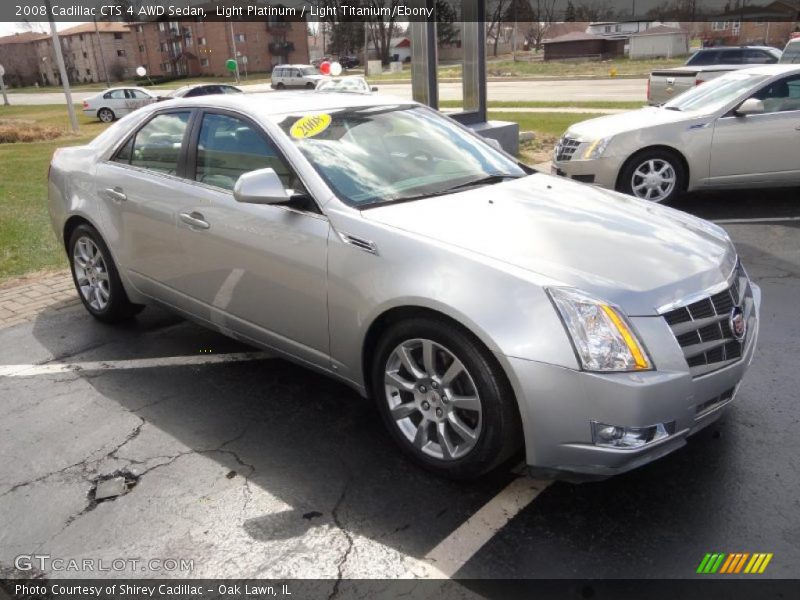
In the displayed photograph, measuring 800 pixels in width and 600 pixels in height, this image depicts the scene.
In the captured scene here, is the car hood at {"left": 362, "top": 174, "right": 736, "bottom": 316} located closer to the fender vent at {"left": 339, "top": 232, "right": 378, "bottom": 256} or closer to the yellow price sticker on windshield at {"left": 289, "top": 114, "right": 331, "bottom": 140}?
the fender vent at {"left": 339, "top": 232, "right": 378, "bottom": 256}

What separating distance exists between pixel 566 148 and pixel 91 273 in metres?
5.73

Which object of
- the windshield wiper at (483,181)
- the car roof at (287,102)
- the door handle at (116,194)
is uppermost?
the car roof at (287,102)

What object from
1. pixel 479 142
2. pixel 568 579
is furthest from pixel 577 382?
pixel 479 142

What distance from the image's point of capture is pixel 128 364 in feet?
14.8

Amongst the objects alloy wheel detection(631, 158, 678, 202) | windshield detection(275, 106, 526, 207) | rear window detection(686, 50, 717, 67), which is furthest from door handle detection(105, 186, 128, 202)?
rear window detection(686, 50, 717, 67)

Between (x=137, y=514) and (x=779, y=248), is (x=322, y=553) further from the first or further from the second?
(x=779, y=248)

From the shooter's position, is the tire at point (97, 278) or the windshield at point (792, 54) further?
the windshield at point (792, 54)

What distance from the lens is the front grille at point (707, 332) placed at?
268cm

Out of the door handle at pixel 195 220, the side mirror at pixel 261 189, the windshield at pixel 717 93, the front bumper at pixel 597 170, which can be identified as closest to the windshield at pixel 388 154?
the side mirror at pixel 261 189

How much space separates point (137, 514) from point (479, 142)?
2929 millimetres

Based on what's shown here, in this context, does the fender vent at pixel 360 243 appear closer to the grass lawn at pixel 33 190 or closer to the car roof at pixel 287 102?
the car roof at pixel 287 102

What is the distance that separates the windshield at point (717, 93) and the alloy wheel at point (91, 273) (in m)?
6.71

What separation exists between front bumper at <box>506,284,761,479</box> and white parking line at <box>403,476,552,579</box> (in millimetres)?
295

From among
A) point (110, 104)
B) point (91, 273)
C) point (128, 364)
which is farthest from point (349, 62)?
point (128, 364)
